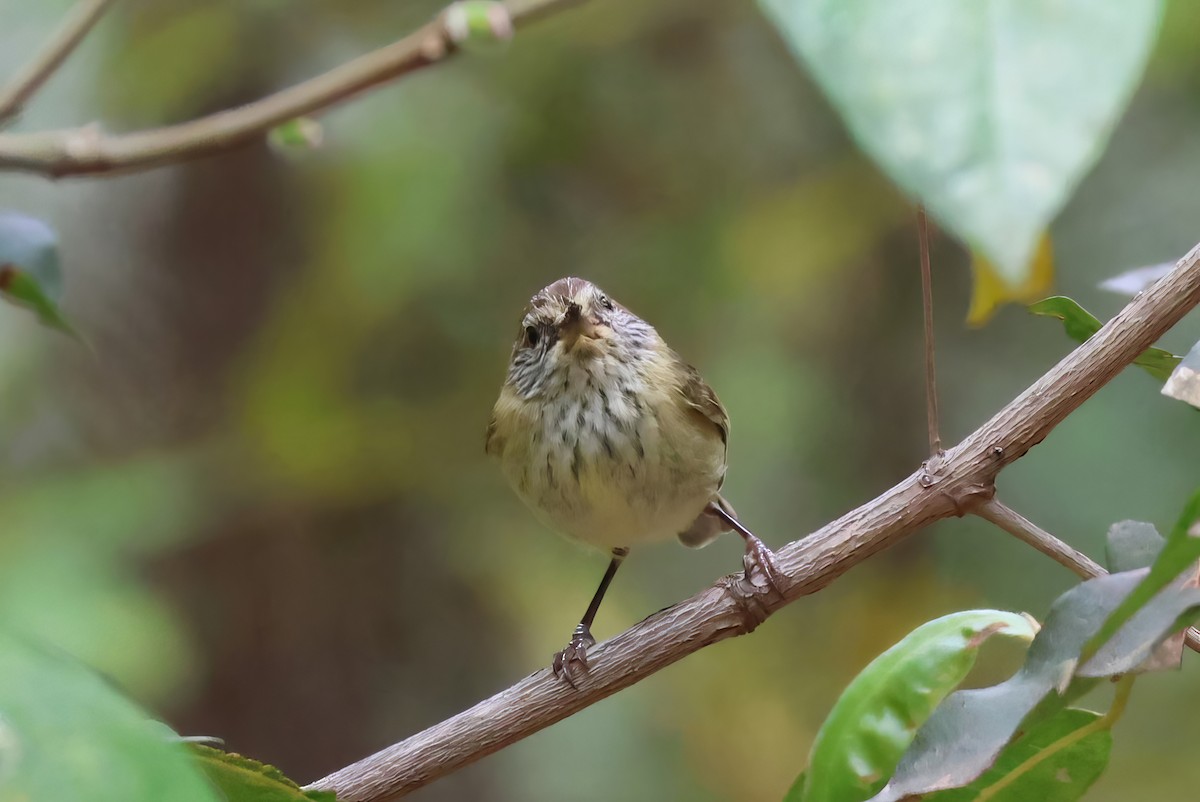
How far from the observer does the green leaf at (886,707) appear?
3.87ft

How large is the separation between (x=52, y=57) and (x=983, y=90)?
1046mm

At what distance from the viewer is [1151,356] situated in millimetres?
1360

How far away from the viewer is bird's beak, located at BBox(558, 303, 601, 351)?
2.13 meters

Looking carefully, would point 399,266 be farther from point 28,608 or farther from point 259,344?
point 28,608

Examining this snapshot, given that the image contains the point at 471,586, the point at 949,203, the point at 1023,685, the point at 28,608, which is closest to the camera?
the point at 949,203

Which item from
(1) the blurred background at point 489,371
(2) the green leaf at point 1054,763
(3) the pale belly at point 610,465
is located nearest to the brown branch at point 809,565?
(2) the green leaf at point 1054,763

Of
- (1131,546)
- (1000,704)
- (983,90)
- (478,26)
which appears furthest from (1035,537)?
(983,90)

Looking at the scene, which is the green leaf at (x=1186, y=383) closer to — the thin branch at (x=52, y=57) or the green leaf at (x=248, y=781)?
the green leaf at (x=248, y=781)

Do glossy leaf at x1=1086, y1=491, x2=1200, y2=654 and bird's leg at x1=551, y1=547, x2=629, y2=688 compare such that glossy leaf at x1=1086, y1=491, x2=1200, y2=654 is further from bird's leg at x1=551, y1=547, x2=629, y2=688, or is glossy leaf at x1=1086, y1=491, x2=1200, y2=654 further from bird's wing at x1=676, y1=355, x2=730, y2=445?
bird's wing at x1=676, y1=355, x2=730, y2=445

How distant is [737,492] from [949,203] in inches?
144

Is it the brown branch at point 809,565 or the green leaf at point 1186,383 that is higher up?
the brown branch at point 809,565

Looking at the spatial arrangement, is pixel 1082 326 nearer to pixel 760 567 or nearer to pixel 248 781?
pixel 760 567

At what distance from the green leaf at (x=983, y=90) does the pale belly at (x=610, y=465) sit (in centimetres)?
161

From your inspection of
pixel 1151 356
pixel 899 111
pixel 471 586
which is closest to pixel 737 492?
pixel 471 586
